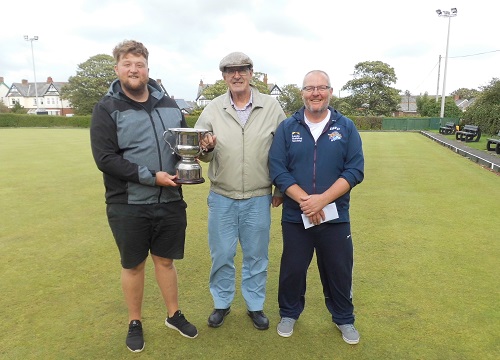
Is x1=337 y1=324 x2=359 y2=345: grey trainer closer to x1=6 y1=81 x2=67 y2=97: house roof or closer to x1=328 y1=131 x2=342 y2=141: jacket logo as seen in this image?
x1=328 y1=131 x2=342 y2=141: jacket logo

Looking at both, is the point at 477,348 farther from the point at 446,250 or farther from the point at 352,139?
the point at 446,250

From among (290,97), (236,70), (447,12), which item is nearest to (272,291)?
(236,70)

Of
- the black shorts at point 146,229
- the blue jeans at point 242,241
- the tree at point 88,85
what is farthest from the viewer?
the tree at point 88,85

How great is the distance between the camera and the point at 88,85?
181ft

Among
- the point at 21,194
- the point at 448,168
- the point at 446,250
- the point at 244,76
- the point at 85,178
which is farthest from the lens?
the point at 448,168

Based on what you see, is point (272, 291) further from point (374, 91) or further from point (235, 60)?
point (374, 91)

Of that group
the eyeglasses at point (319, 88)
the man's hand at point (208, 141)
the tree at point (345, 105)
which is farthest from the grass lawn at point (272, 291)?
the tree at point (345, 105)

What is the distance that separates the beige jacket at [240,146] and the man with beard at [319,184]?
114mm

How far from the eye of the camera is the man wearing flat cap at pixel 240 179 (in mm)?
2842

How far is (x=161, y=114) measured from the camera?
2635 mm

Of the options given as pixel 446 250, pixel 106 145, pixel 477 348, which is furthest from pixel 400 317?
pixel 106 145

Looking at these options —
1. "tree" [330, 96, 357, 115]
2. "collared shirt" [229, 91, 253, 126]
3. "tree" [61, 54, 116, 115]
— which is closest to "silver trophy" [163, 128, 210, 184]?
"collared shirt" [229, 91, 253, 126]

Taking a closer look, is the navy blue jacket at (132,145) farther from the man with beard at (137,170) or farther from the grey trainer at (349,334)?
the grey trainer at (349,334)

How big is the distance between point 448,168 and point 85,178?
9.45 m
